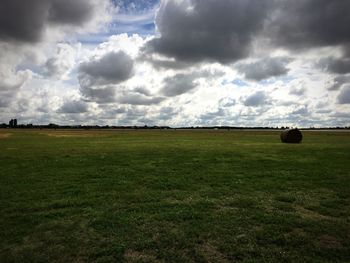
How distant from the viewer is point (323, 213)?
29.4 feet

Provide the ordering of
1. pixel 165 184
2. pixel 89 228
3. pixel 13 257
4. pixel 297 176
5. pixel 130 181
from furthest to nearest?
1. pixel 297 176
2. pixel 130 181
3. pixel 165 184
4. pixel 89 228
5. pixel 13 257

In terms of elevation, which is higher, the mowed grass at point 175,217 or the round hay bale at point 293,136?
the round hay bale at point 293,136

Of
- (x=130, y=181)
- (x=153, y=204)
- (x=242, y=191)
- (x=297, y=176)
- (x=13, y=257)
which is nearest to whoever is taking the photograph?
(x=13, y=257)

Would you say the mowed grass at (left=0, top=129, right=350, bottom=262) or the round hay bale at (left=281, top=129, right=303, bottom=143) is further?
the round hay bale at (left=281, top=129, right=303, bottom=143)

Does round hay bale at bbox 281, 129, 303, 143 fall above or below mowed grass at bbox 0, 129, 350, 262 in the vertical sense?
above

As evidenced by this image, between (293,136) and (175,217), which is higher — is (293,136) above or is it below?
above

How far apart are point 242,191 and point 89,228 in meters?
6.29

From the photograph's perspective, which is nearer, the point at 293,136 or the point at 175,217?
the point at 175,217

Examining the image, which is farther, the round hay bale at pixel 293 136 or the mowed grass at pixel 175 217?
the round hay bale at pixel 293 136

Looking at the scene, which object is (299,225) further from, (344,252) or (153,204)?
(153,204)

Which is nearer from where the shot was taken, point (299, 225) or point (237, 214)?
point (299, 225)

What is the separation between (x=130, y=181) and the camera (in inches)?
532

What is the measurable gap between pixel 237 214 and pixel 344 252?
10.0 ft

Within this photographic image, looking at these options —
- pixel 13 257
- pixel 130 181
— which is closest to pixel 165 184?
pixel 130 181
